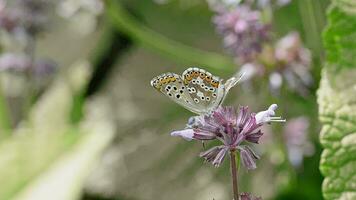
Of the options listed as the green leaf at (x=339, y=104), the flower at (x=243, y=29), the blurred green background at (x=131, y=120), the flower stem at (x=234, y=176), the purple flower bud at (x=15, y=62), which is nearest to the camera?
the flower stem at (x=234, y=176)

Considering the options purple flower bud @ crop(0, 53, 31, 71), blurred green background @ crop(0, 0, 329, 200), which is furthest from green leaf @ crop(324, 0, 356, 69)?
purple flower bud @ crop(0, 53, 31, 71)

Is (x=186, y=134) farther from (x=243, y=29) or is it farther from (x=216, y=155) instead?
(x=243, y=29)

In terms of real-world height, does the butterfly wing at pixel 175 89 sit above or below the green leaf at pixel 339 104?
below

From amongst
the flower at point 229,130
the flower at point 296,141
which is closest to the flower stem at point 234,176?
the flower at point 229,130

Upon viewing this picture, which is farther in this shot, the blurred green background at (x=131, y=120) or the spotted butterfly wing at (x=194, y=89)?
the blurred green background at (x=131, y=120)

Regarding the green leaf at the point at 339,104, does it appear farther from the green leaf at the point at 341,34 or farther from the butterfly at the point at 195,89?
the butterfly at the point at 195,89

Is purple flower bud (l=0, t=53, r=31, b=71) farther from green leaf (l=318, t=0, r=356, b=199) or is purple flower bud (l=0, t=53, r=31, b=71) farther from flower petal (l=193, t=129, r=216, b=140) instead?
flower petal (l=193, t=129, r=216, b=140)

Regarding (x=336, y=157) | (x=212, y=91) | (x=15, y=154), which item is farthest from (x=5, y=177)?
(x=212, y=91)

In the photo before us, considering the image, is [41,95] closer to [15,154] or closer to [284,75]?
[15,154]
